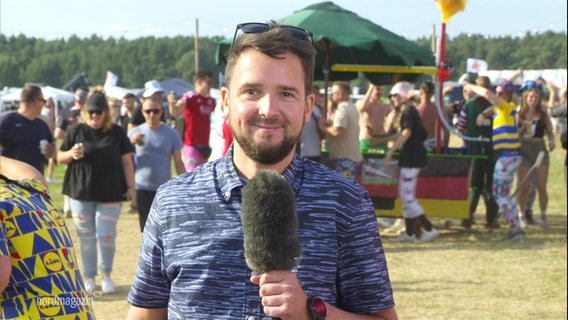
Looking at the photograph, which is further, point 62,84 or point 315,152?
point 62,84

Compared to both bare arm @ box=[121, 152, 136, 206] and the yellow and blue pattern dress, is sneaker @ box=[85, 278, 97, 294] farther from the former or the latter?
the yellow and blue pattern dress

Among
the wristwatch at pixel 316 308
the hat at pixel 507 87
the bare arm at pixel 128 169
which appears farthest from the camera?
the hat at pixel 507 87

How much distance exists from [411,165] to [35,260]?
30.6 ft

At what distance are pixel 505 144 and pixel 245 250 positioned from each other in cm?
1021

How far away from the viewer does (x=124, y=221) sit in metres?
14.5

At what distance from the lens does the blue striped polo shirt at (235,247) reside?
2.23 m

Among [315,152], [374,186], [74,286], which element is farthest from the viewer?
[374,186]

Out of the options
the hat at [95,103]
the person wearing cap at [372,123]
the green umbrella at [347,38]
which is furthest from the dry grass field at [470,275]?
the green umbrella at [347,38]

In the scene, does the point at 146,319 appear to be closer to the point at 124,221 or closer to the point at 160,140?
the point at 160,140

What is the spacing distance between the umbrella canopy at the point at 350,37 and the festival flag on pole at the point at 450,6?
73cm

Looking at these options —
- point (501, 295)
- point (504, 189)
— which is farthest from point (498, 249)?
point (501, 295)

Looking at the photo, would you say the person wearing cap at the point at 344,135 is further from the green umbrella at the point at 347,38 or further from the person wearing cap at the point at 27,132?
the person wearing cap at the point at 27,132

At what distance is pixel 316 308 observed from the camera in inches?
84.1

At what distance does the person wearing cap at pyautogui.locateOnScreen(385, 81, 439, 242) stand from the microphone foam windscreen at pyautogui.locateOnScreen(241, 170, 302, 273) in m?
9.94
